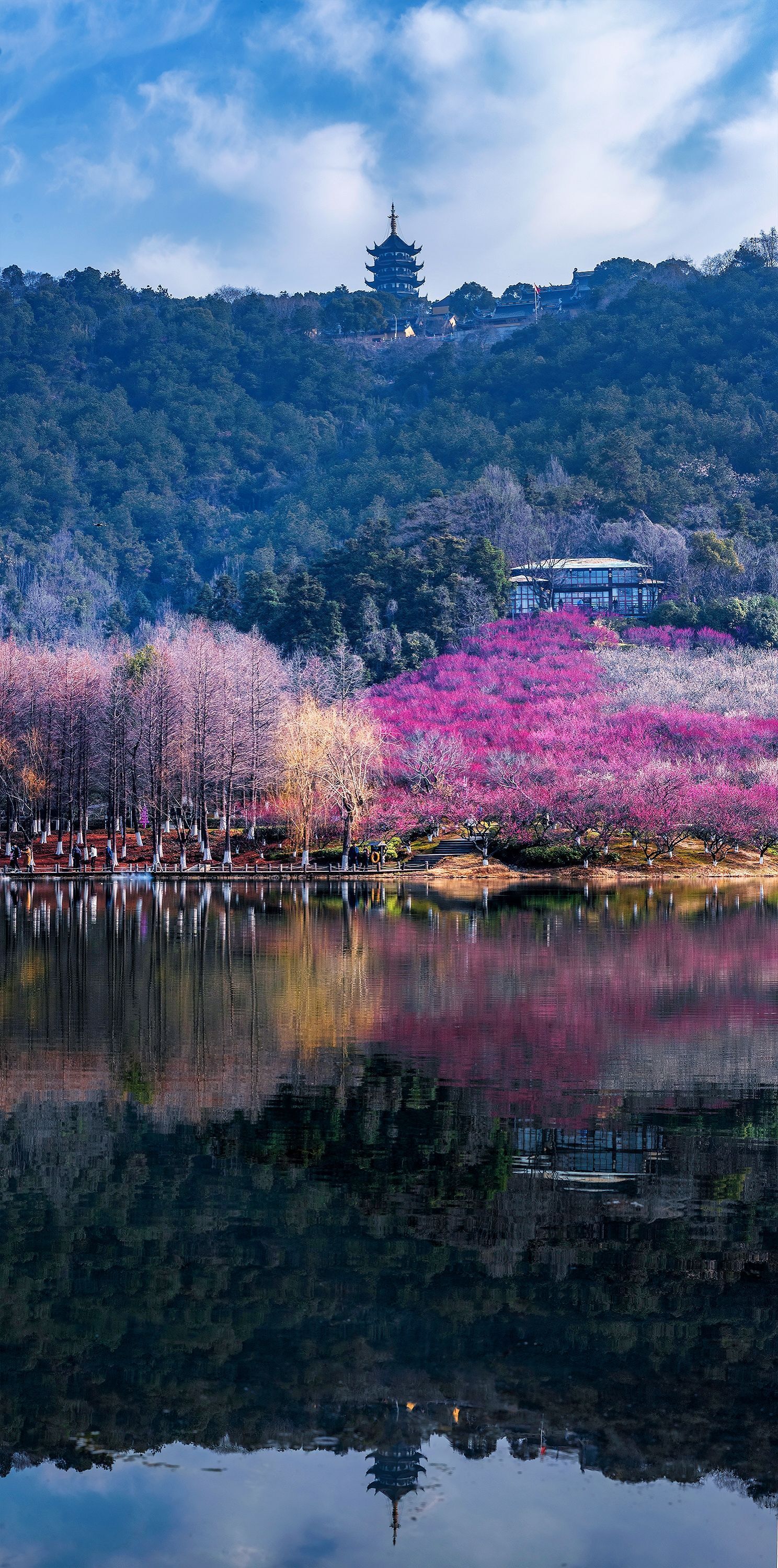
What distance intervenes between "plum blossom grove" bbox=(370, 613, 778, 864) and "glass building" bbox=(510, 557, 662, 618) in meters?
22.2

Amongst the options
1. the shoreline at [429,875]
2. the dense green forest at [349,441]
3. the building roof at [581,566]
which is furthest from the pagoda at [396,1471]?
the building roof at [581,566]

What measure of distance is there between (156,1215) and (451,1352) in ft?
10.9

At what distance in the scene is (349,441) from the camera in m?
172

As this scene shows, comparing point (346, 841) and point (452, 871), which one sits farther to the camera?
point (452, 871)

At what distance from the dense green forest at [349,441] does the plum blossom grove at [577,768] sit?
21.5 metres

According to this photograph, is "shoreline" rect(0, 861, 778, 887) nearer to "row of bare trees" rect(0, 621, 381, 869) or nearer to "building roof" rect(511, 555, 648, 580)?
"row of bare trees" rect(0, 621, 381, 869)

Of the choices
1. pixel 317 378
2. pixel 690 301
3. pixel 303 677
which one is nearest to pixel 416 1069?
pixel 303 677

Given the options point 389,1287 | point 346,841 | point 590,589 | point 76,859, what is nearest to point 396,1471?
point 389,1287

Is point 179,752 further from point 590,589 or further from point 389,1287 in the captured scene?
point 389,1287

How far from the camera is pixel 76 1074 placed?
16156 millimetres

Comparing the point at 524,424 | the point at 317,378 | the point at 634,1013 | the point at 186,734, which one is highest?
the point at 317,378

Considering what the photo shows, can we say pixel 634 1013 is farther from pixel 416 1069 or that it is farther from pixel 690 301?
pixel 690 301

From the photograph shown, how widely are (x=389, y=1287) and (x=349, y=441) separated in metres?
169

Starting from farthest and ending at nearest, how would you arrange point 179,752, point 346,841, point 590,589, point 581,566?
point 581,566
point 590,589
point 179,752
point 346,841
